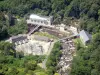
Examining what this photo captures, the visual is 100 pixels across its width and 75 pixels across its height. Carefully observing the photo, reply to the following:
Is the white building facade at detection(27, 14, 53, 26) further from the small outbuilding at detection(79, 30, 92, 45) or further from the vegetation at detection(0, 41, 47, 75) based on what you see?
the vegetation at detection(0, 41, 47, 75)

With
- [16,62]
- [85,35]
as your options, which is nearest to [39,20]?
[85,35]

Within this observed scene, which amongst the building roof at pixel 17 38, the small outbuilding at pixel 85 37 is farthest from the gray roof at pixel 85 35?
the building roof at pixel 17 38

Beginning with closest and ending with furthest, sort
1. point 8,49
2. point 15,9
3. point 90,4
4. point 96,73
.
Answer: point 96,73
point 8,49
point 90,4
point 15,9

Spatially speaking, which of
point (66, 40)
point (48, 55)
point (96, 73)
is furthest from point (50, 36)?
point (96, 73)

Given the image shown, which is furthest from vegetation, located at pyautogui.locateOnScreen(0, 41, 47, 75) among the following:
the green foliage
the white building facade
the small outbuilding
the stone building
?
the white building facade

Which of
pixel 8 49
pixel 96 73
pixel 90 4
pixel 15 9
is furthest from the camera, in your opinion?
pixel 15 9

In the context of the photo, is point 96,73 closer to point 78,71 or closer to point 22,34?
point 78,71
